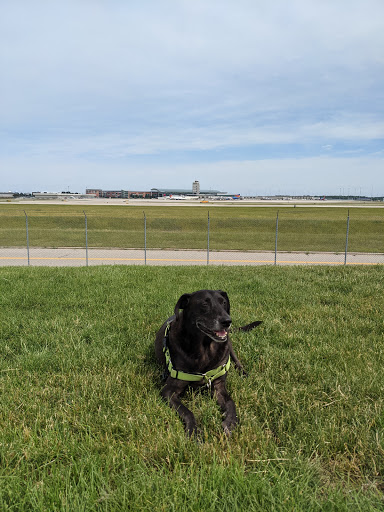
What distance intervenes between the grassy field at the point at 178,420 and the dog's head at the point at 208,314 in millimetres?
696

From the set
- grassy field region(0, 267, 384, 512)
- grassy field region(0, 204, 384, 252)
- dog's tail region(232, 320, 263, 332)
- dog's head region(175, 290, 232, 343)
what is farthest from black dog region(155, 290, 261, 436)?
grassy field region(0, 204, 384, 252)

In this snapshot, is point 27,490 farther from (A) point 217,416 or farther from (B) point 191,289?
(B) point 191,289

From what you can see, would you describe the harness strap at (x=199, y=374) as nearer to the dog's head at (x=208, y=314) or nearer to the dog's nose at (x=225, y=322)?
the dog's head at (x=208, y=314)

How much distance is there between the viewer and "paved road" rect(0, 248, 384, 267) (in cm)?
1481

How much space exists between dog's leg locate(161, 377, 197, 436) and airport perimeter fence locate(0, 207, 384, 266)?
1111 centimetres

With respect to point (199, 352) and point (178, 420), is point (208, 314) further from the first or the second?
point (178, 420)

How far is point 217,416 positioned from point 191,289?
4.41 metres

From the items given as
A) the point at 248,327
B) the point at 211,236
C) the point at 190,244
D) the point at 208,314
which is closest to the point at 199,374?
the point at 208,314

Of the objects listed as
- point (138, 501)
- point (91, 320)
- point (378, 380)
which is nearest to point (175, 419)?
point (138, 501)

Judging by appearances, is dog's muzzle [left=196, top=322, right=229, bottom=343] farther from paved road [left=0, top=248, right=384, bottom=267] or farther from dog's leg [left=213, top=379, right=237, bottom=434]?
paved road [left=0, top=248, right=384, bottom=267]

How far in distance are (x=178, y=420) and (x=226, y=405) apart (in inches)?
18.5

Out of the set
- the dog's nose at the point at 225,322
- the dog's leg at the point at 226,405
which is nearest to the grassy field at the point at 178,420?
the dog's leg at the point at 226,405

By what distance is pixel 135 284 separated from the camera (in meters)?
7.77

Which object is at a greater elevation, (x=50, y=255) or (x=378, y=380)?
(x=378, y=380)
